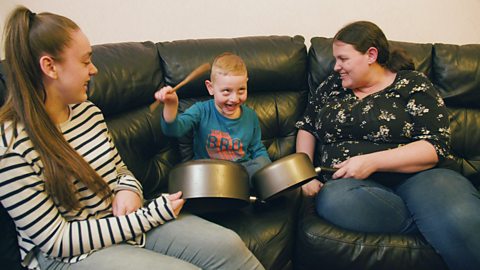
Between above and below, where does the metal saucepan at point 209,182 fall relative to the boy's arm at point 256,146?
above

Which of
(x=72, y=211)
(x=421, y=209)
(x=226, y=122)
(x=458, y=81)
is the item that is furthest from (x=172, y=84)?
(x=458, y=81)

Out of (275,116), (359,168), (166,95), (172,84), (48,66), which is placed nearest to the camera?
(48,66)

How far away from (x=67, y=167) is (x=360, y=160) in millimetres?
938

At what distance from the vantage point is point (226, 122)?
5.13 feet

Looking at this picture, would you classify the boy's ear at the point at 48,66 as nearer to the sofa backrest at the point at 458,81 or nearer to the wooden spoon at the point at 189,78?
the wooden spoon at the point at 189,78

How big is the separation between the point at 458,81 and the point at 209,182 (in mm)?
1254

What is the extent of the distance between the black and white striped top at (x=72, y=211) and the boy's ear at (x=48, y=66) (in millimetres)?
141

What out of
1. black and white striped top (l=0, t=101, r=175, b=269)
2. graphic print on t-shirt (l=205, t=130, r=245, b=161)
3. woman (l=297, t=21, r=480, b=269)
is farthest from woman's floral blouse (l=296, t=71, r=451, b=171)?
black and white striped top (l=0, t=101, r=175, b=269)

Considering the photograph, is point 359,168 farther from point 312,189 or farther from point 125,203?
point 125,203

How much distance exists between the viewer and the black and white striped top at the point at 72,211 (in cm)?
95

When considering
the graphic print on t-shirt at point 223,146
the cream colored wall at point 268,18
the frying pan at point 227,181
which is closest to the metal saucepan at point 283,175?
the frying pan at point 227,181

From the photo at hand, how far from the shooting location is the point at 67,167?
3.34 ft

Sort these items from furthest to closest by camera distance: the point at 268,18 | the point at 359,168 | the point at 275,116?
the point at 268,18
the point at 275,116
the point at 359,168

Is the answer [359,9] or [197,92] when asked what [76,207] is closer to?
[197,92]
